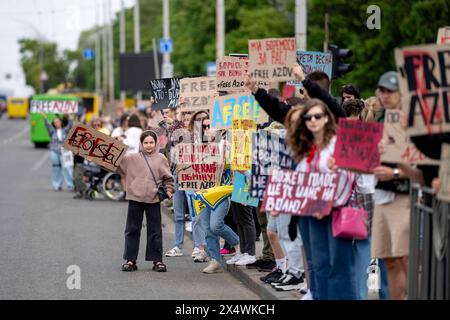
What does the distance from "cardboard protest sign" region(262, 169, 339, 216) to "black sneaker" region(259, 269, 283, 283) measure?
1.69m

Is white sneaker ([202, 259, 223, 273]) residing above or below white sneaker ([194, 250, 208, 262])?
above

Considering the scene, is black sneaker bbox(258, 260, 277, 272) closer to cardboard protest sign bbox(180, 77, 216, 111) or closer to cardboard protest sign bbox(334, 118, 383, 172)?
cardboard protest sign bbox(180, 77, 216, 111)

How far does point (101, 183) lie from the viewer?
25.3 metres

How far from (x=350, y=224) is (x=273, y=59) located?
8.74 feet

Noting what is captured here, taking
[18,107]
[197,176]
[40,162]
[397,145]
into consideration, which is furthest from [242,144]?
[18,107]

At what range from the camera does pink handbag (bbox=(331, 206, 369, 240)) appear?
9.14 metres

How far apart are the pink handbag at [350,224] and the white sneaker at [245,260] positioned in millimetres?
3833

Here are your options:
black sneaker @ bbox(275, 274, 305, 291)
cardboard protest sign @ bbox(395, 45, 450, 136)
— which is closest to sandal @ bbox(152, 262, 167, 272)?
black sneaker @ bbox(275, 274, 305, 291)

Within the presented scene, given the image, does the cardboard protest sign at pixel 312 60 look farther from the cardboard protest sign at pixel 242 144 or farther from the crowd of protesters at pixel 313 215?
the cardboard protest sign at pixel 242 144

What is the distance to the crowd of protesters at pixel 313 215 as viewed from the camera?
9.32 metres

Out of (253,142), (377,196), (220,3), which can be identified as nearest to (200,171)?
(253,142)

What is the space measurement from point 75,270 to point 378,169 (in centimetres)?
505

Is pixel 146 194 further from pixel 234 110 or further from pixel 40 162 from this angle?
pixel 40 162
